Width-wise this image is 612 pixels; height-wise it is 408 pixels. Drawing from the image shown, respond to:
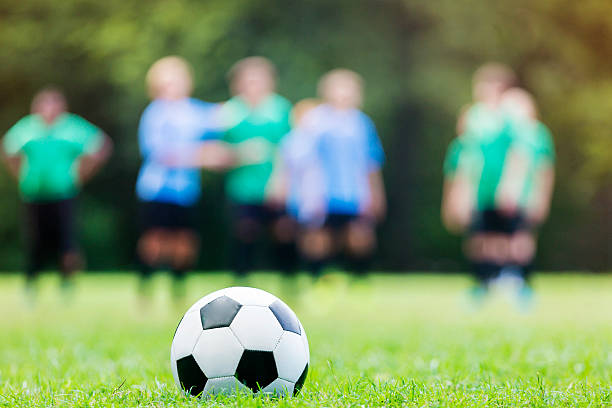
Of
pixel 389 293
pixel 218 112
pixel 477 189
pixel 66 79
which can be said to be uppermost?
pixel 66 79

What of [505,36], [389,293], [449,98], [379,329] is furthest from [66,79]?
[379,329]

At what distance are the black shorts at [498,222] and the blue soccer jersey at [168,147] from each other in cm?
354

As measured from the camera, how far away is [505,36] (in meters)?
20.0

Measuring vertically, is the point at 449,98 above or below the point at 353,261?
above

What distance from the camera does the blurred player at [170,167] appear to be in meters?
8.71

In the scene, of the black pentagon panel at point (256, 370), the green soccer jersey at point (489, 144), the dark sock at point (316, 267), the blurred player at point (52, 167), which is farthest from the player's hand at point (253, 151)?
the black pentagon panel at point (256, 370)

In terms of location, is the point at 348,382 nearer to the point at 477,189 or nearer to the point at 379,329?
the point at 379,329

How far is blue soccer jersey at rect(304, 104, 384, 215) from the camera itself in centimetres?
998

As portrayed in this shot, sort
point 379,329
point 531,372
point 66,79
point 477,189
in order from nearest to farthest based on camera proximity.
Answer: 1. point 531,372
2. point 379,329
3. point 477,189
4. point 66,79

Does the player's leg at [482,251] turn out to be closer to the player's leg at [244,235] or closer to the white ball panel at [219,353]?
the player's leg at [244,235]

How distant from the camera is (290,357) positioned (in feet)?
11.1

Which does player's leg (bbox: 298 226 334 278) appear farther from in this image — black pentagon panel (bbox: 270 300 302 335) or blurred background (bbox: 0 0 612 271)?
blurred background (bbox: 0 0 612 271)

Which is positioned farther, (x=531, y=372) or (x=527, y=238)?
(x=527, y=238)

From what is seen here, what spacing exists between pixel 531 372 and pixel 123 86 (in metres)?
17.1
